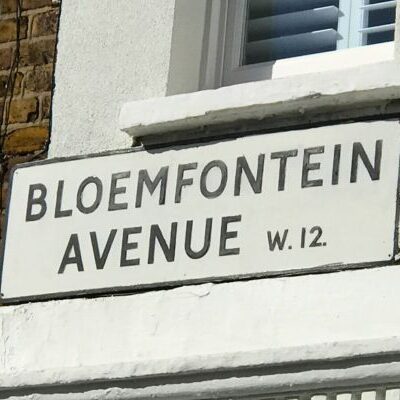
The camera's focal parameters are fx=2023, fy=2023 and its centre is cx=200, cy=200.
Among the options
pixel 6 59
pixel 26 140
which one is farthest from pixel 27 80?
pixel 26 140

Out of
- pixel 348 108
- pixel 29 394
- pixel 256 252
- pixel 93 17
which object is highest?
pixel 93 17

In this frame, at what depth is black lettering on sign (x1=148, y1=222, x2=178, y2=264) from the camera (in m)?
7.56

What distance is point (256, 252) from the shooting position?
24.3 ft

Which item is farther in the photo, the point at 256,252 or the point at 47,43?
the point at 47,43

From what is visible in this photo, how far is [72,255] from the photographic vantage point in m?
7.76

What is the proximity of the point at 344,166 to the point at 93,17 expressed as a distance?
1393 millimetres

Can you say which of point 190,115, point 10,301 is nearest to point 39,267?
point 10,301

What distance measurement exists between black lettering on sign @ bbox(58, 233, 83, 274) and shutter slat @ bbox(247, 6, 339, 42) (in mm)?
1131

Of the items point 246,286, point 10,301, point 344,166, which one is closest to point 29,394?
point 10,301

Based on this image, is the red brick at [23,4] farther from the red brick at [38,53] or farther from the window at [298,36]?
the window at [298,36]

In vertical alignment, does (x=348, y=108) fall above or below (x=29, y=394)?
above

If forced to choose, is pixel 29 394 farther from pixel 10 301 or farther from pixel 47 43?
pixel 47 43

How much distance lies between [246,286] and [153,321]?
1.30 ft

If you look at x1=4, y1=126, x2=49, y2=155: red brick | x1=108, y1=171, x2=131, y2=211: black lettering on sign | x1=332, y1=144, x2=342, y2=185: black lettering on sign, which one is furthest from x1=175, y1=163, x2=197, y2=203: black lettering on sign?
x1=4, y1=126, x2=49, y2=155: red brick
